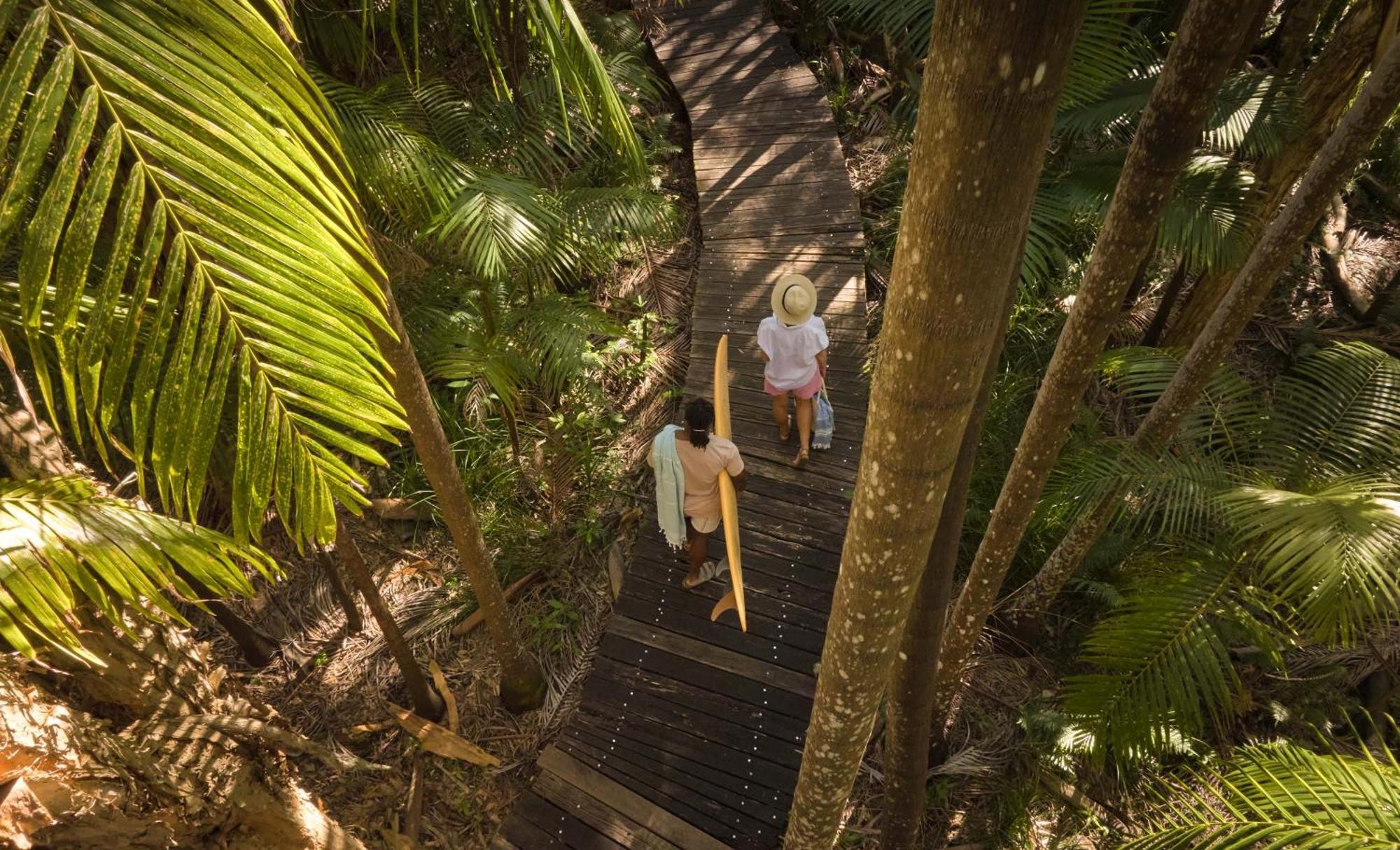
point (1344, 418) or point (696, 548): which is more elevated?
point (1344, 418)

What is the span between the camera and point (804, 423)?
16.6ft

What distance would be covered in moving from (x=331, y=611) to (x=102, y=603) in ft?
13.7

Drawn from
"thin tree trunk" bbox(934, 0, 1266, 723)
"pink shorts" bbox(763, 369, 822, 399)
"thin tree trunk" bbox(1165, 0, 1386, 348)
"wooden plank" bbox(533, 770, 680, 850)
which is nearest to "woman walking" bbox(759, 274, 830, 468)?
"pink shorts" bbox(763, 369, 822, 399)

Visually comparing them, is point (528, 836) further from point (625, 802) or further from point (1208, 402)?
point (1208, 402)

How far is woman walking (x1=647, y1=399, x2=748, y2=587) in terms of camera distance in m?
4.10

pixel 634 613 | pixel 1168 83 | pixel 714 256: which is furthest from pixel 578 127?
pixel 1168 83

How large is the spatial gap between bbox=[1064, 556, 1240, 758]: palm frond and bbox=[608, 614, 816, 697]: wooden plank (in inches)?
52.3

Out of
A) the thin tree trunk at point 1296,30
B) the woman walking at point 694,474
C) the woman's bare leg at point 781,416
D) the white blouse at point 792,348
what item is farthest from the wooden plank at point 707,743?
the thin tree trunk at point 1296,30

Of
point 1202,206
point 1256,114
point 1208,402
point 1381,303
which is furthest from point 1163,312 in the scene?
point 1381,303

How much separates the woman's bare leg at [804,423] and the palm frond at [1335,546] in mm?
2362

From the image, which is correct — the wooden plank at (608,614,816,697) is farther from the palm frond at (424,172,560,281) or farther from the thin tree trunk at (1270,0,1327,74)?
the thin tree trunk at (1270,0,1327,74)

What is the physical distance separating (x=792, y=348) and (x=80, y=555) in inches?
146

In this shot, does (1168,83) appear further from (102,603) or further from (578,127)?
(578,127)

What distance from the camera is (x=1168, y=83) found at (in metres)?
2.14
